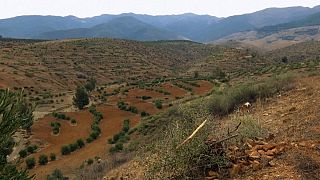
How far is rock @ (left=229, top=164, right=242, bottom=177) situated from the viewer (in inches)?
352

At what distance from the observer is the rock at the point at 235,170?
8.94m

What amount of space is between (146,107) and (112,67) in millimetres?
43905

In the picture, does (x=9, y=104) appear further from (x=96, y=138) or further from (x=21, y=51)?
(x=21, y=51)

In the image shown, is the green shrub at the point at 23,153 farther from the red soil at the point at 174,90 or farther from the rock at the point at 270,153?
the red soil at the point at 174,90

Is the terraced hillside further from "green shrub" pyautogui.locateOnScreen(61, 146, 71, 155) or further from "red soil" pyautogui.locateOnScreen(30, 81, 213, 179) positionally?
"green shrub" pyautogui.locateOnScreen(61, 146, 71, 155)

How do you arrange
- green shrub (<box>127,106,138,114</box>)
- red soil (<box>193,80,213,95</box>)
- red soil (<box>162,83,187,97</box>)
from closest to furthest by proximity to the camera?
green shrub (<box>127,106,138,114</box>)
red soil (<box>193,80,213,95</box>)
red soil (<box>162,83,187,97</box>)

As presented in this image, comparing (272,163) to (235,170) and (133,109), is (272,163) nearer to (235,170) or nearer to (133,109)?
(235,170)

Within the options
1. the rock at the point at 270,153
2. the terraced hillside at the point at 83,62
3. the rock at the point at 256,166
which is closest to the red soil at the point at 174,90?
the terraced hillside at the point at 83,62

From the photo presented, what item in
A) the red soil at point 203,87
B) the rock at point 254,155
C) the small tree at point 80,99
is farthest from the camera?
the red soil at point 203,87

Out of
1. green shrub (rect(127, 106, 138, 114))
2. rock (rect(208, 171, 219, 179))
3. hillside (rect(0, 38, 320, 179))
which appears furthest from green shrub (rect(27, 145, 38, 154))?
rock (rect(208, 171, 219, 179))

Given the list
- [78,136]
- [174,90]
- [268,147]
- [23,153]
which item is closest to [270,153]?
[268,147]

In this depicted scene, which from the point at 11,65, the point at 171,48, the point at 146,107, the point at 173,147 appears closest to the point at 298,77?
the point at 173,147

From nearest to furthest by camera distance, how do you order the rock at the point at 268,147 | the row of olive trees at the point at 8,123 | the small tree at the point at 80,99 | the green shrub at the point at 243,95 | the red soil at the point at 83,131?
the row of olive trees at the point at 8,123 < the rock at the point at 268,147 < the green shrub at the point at 243,95 < the red soil at the point at 83,131 < the small tree at the point at 80,99

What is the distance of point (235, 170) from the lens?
8.98 metres
